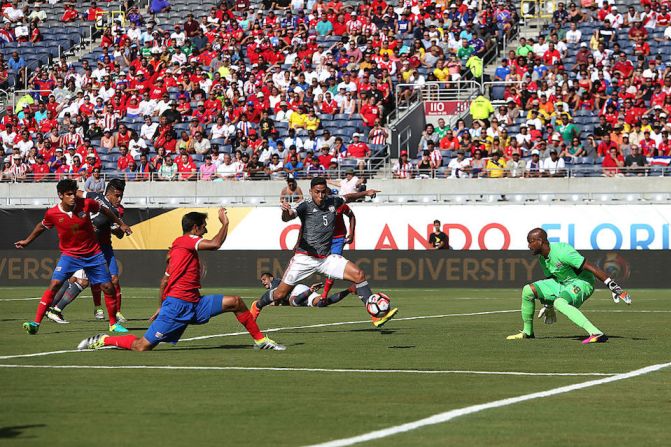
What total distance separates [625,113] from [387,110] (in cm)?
740

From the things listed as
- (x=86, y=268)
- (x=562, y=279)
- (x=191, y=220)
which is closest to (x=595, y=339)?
(x=562, y=279)

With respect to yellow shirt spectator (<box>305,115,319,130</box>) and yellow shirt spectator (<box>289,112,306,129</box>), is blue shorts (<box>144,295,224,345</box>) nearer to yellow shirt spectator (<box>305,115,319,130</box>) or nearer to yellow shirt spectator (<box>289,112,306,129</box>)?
yellow shirt spectator (<box>305,115,319,130</box>)

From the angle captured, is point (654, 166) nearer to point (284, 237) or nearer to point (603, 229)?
point (603, 229)

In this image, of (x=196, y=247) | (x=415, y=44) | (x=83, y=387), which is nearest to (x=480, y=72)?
(x=415, y=44)

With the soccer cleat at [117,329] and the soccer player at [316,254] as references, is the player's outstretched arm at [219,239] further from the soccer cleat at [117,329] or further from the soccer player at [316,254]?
the soccer cleat at [117,329]

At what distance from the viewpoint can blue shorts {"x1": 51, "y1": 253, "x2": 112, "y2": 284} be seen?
17.9 metres

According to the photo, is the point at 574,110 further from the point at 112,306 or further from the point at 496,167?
the point at 112,306

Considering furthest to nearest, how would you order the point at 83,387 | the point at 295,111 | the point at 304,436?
1. the point at 295,111
2. the point at 83,387
3. the point at 304,436

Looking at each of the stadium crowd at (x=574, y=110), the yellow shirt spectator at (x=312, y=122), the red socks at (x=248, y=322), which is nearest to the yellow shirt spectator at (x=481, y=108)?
the stadium crowd at (x=574, y=110)

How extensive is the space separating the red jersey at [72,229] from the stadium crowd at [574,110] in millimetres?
17864

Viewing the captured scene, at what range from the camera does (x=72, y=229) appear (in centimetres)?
1798

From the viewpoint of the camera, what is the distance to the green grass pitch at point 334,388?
28.8ft

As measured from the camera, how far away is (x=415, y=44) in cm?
4034

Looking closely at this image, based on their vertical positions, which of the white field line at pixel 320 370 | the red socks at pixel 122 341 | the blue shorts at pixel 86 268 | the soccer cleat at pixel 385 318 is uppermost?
the blue shorts at pixel 86 268
